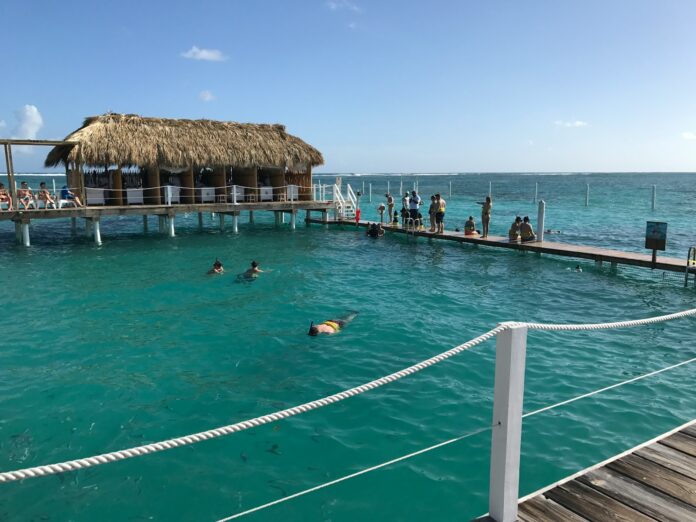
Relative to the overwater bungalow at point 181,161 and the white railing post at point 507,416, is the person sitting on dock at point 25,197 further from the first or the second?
the white railing post at point 507,416

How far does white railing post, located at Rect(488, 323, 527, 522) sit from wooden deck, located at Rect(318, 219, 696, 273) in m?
14.3

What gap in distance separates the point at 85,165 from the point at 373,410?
2081 cm

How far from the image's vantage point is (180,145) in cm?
2425

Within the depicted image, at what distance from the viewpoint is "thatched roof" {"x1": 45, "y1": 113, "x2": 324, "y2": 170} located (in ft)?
72.5

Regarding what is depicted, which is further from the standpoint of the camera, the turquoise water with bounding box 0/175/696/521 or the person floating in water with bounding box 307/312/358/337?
the person floating in water with bounding box 307/312/358/337

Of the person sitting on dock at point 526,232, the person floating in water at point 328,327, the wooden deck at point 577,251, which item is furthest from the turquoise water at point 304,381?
the person sitting on dock at point 526,232

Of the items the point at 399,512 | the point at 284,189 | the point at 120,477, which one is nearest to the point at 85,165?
the point at 284,189

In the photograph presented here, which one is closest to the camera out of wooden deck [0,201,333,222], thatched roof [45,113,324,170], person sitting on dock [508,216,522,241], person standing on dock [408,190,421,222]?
person sitting on dock [508,216,522,241]

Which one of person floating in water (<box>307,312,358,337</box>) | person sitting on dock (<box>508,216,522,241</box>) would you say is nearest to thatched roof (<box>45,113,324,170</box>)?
person sitting on dock (<box>508,216,522,241</box>)

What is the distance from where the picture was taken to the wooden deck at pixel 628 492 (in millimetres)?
3414

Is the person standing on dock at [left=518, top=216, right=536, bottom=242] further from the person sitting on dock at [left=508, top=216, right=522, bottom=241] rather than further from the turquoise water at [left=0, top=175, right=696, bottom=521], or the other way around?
the turquoise water at [left=0, top=175, right=696, bottom=521]

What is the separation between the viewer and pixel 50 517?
16.9ft

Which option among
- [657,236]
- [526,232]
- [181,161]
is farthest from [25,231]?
[657,236]

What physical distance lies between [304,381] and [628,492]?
17.3 feet
